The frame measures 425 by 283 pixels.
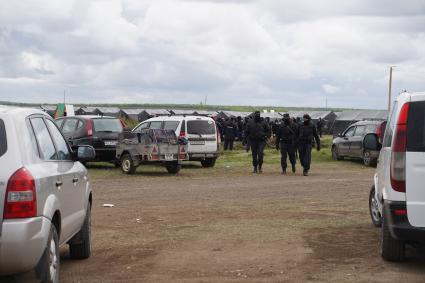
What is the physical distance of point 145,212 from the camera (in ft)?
42.7

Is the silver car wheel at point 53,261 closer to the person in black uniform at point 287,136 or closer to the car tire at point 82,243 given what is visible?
the car tire at point 82,243

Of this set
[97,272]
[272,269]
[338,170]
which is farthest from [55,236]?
[338,170]

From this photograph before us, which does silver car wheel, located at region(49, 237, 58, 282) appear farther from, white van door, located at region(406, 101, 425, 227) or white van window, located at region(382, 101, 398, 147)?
white van window, located at region(382, 101, 398, 147)

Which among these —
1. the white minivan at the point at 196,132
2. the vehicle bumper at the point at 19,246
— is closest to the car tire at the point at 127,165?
the white minivan at the point at 196,132

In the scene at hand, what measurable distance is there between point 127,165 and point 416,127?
47.9 ft

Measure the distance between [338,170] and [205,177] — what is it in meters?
5.25

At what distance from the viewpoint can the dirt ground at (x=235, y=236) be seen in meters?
7.80

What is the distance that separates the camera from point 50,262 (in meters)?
6.28

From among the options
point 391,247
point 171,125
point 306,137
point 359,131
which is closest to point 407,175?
point 391,247

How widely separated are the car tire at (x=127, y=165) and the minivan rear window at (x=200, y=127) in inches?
127

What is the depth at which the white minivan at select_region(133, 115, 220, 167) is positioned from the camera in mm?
24094

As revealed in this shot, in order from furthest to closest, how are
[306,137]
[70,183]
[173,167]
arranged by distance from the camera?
[173,167]
[306,137]
[70,183]

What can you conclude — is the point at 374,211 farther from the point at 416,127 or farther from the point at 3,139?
the point at 3,139

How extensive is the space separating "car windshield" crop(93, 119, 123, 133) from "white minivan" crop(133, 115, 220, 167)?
65cm
